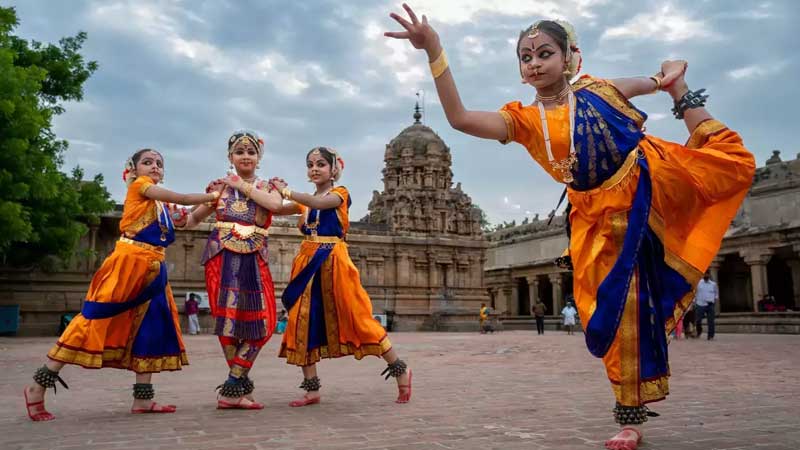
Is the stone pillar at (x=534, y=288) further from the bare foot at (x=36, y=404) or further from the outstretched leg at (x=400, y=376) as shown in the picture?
the bare foot at (x=36, y=404)

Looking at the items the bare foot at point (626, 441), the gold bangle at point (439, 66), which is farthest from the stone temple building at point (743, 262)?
the gold bangle at point (439, 66)

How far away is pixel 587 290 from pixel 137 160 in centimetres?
374

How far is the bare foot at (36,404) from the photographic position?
171 inches

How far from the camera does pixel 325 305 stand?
17.5ft

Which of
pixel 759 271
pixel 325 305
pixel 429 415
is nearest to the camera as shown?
pixel 429 415

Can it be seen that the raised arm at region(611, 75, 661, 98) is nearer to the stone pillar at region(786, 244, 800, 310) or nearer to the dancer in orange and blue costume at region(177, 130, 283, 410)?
the dancer in orange and blue costume at region(177, 130, 283, 410)

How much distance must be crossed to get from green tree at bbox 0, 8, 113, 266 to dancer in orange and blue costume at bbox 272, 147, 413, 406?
12.7 metres

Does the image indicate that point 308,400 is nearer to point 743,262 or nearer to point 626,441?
point 626,441

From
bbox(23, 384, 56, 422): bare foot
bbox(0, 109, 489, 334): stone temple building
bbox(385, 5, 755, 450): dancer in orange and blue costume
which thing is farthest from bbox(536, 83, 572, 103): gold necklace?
bbox(0, 109, 489, 334): stone temple building

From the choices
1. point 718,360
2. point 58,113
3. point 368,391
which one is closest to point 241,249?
point 368,391

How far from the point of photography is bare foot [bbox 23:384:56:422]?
4.35 meters

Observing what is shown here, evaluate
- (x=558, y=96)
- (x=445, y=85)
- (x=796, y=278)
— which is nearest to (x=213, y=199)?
(x=445, y=85)

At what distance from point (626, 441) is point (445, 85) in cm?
194

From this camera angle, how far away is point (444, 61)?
10.0 feet
